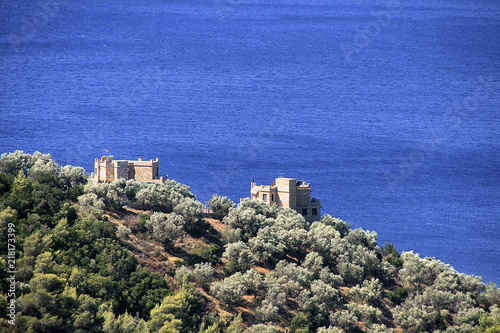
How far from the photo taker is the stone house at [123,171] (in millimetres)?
90312

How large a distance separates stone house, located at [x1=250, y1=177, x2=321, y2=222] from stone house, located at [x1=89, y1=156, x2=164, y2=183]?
10.3 meters

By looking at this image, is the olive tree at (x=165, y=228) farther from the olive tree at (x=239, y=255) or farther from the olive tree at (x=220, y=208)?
the olive tree at (x=220, y=208)

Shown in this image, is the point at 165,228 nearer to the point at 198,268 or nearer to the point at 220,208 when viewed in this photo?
the point at 198,268

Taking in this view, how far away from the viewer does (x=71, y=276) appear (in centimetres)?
6481

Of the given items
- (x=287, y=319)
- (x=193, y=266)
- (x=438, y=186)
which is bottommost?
(x=287, y=319)

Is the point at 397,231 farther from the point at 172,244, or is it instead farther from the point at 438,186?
the point at 172,244

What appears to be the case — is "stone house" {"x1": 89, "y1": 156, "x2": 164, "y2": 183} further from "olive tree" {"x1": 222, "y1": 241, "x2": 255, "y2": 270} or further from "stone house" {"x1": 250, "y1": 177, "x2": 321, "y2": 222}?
"olive tree" {"x1": 222, "y1": 241, "x2": 255, "y2": 270}

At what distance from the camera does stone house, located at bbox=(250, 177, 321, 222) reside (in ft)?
298

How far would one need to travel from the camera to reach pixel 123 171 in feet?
298

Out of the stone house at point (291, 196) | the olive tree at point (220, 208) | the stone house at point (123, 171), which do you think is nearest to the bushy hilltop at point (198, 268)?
the olive tree at point (220, 208)

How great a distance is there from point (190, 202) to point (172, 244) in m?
5.42

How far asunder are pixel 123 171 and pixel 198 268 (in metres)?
18.3

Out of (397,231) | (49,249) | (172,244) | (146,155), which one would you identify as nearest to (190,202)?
(172,244)

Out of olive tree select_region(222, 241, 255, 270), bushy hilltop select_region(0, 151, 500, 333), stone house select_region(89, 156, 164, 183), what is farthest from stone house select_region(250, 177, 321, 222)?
olive tree select_region(222, 241, 255, 270)
